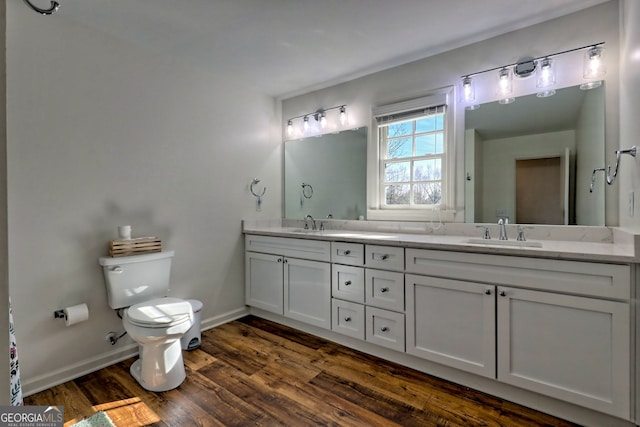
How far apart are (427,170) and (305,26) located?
1412 millimetres

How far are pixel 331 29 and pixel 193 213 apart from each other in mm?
1792

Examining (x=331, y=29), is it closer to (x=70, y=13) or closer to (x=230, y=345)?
(x=70, y=13)

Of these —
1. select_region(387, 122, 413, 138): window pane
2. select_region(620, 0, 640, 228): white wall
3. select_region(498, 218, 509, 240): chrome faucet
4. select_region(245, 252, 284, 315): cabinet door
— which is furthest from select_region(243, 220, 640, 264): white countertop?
select_region(387, 122, 413, 138): window pane

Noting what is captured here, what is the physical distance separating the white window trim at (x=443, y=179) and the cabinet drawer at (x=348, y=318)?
85 centimetres

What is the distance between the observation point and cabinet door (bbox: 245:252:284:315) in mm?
2795

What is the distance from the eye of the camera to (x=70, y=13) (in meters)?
1.94

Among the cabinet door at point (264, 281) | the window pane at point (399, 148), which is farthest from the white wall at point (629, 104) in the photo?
the cabinet door at point (264, 281)

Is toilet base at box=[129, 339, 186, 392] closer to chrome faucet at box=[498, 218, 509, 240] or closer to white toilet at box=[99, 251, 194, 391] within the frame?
white toilet at box=[99, 251, 194, 391]

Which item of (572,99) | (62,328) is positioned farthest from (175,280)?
(572,99)

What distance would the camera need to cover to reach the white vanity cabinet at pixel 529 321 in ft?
4.72

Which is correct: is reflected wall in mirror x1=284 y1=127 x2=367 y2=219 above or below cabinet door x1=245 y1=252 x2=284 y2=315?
above

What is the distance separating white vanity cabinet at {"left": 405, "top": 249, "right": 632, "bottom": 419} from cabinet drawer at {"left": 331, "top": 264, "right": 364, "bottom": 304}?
0.36 metres

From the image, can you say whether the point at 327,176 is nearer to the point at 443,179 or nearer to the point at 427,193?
the point at 427,193

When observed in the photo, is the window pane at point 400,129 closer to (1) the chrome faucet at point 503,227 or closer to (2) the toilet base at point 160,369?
(1) the chrome faucet at point 503,227
